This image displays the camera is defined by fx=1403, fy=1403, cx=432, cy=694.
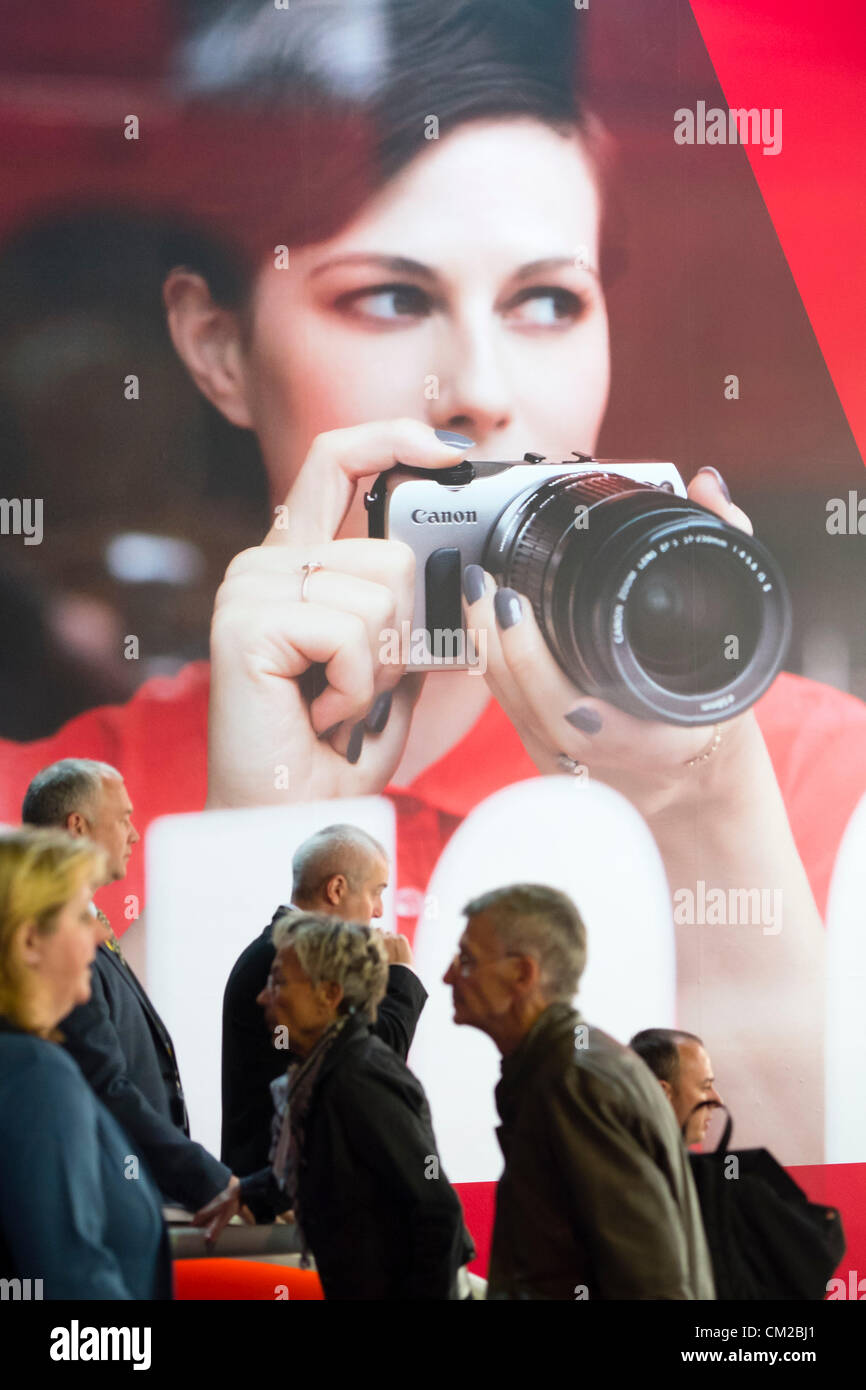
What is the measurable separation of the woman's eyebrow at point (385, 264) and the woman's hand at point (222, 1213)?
2.38 metres

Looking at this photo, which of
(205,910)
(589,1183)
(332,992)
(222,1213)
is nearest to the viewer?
Answer: (589,1183)

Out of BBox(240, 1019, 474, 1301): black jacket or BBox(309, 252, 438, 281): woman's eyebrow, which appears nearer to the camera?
BBox(240, 1019, 474, 1301): black jacket

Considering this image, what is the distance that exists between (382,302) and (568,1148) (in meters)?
2.55

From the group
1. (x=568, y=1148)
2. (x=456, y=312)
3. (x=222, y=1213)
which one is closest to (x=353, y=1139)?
(x=568, y=1148)

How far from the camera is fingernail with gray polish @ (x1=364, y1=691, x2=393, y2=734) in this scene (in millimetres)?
3645

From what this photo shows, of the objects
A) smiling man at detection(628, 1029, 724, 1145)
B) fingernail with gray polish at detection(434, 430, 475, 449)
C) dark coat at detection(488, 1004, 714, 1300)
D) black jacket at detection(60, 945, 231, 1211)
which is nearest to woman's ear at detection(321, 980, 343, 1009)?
dark coat at detection(488, 1004, 714, 1300)

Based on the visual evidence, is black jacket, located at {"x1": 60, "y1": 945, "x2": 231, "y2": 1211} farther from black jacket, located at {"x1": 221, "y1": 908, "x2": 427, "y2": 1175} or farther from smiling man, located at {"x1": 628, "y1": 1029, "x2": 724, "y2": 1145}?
smiling man, located at {"x1": 628, "y1": 1029, "x2": 724, "y2": 1145}

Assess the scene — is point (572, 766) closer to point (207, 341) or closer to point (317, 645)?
point (317, 645)

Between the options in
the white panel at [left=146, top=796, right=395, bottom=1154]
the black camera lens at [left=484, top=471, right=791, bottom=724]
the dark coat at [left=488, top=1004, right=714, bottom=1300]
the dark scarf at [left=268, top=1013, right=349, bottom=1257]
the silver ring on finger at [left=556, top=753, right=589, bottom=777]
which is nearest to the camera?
the dark coat at [left=488, top=1004, right=714, bottom=1300]

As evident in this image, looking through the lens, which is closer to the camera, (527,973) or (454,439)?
(527,973)

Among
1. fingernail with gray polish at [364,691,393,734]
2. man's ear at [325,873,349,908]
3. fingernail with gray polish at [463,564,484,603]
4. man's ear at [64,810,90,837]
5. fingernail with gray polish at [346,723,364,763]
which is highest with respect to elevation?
fingernail with gray polish at [463,564,484,603]

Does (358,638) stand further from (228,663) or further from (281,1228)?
(281,1228)

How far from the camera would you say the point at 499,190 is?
369cm

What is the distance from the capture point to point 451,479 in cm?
358
